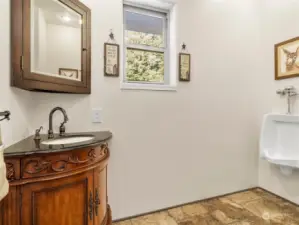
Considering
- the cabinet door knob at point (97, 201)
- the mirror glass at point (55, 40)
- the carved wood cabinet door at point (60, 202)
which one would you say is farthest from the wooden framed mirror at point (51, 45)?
the cabinet door knob at point (97, 201)

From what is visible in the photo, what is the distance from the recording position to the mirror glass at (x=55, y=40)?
52.6 inches

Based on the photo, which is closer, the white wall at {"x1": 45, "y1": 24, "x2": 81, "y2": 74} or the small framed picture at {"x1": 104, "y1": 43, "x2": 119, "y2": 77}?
the white wall at {"x1": 45, "y1": 24, "x2": 81, "y2": 74}

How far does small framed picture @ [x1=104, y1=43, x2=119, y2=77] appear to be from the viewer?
1.78 meters

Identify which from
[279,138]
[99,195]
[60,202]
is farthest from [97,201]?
[279,138]

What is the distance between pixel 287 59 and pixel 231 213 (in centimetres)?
186

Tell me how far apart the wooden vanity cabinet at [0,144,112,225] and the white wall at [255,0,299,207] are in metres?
2.18

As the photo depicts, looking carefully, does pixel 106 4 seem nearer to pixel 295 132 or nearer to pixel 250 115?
pixel 250 115

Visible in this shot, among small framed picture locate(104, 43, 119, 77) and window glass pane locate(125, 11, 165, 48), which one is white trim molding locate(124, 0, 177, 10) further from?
small framed picture locate(104, 43, 119, 77)

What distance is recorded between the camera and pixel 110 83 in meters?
1.81

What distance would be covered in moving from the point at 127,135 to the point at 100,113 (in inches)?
13.8

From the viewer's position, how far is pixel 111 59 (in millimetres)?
1801

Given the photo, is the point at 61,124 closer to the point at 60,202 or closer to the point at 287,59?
the point at 60,202

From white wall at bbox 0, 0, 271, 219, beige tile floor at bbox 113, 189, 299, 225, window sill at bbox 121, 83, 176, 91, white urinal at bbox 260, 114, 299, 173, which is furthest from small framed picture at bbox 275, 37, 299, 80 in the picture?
beige tile floor at bbox 113, 189, 299, 225

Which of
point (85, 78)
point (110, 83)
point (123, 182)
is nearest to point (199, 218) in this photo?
point (123, 182)
